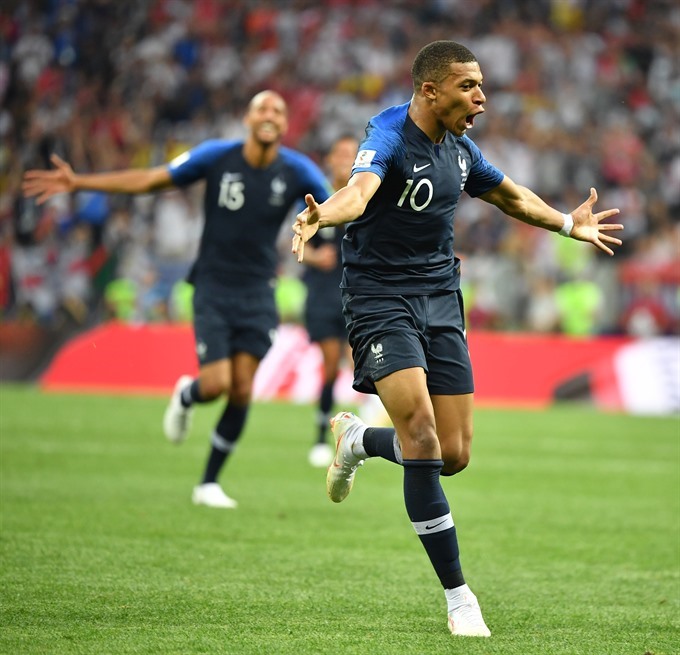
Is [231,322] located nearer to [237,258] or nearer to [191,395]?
[237,258]

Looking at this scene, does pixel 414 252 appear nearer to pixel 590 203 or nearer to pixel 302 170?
pixel 590 203

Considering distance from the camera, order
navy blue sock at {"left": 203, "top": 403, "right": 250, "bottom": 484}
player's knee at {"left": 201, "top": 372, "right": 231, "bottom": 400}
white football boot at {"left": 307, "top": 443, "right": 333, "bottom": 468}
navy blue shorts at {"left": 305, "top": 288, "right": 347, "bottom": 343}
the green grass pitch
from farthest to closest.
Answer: navy blue shorts at {"left": 305, "top": 288, "right": 347, "bottom": 343} < white football boot at {"left": 307, "top": 443, "right": 333, "bottom": 468} < navy blue sock at {"left": 203, "top": 403, "right": 250, "bottom": 484} < player's knee at {"left": 201, "top": 372, "right": 231, "bottom": 400} < the green grass pitch

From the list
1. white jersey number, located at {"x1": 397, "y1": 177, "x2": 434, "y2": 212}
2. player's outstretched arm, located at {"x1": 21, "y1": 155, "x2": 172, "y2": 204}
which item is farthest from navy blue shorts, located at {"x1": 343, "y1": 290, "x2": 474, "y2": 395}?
player's outstretched arm, located at {"x1": 21, "y1": 155, "x2": 172, "y2": 204}

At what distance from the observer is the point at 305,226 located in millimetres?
4980

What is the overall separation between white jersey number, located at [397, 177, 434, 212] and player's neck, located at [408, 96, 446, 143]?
23cm

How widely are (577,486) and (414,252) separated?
571cm

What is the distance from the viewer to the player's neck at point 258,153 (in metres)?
9.20

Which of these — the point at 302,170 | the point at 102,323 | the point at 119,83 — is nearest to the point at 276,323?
the point at 302,170

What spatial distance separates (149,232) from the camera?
23.7 metres

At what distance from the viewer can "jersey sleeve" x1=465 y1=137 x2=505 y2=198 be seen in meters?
6.12

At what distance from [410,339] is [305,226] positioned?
0.97m

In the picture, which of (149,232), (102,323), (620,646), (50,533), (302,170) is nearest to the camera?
(620,646)

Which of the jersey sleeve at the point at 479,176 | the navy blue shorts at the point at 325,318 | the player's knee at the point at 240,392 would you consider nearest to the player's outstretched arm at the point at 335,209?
the jersey sleeve at the point at 479,176

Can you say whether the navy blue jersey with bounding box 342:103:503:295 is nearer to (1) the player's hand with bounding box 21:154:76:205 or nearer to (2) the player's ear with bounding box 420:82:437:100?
(2) the player's ear with bounding box 420:82:437:100
